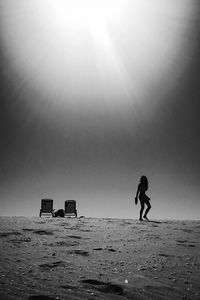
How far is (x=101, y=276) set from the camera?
593cm

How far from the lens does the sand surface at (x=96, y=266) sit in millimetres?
5035

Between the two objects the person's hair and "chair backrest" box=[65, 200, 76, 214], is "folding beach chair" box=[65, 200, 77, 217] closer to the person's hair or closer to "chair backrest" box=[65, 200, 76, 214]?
"chair backrest" box=[65, 200, 76, 214]

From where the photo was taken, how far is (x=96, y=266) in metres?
6.66

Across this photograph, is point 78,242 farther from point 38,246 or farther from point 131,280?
point 131,280

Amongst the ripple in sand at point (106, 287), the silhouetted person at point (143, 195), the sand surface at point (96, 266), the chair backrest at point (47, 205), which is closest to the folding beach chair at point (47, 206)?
the chair backrest at point (47, 205)

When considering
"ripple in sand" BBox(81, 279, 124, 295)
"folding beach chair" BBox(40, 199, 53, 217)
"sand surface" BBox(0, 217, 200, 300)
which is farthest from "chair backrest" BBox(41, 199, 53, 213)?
"ripple in sand" BBox(81, 279, 124, 295)

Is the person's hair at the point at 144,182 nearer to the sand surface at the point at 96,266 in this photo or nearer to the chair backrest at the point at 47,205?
the sand surface at the point at 96,266

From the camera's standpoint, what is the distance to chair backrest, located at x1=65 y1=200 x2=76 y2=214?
28.8 metres

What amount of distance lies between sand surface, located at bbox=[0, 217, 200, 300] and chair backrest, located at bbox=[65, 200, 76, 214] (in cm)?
1800

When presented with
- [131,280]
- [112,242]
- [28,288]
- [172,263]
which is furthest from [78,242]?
[28,288]

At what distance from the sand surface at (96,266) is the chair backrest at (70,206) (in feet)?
59.0

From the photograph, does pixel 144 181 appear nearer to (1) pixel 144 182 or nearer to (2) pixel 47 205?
(1) pixel 144 182

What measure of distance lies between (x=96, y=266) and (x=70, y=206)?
74.8ft

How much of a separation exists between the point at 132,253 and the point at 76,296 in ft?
12.1
